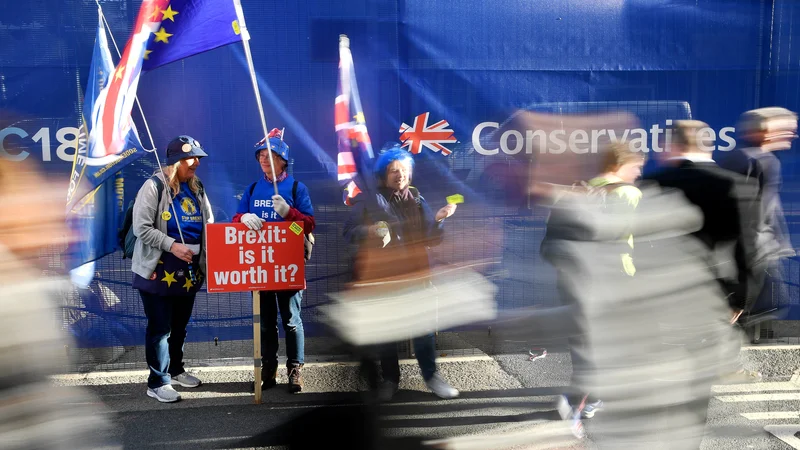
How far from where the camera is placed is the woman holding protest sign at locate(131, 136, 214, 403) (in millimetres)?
5133

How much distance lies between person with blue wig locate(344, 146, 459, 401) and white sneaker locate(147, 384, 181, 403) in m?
1.77

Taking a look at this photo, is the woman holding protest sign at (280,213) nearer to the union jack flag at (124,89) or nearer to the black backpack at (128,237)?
the black backpack at (128,237)

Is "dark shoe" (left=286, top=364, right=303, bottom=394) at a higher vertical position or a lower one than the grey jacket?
lower

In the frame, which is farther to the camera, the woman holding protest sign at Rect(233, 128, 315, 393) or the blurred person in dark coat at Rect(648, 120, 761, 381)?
the woman holding protest sign at Rect(233, 128, 315, 393)

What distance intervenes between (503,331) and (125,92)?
307 centimetres

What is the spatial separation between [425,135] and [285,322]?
1.93 metres

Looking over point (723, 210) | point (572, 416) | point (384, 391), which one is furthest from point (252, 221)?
point (723, 210)

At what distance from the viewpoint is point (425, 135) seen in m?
6.11

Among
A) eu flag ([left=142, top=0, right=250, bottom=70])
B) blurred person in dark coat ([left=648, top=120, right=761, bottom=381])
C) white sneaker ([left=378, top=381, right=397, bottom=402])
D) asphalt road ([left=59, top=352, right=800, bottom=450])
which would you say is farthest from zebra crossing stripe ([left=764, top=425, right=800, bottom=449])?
Answer: eu flag ([left=142, top=0, right=250, bottom=70])

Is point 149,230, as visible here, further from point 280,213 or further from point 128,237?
point 280,213

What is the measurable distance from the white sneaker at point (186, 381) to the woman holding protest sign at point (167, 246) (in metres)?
0.21

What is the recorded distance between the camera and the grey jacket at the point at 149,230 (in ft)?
16.8

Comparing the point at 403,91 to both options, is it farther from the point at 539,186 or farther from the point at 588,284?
the point at 588,284

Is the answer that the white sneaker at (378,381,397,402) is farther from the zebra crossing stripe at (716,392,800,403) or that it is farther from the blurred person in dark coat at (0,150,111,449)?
the zebra crossing stripe at (716,392,800,403)
